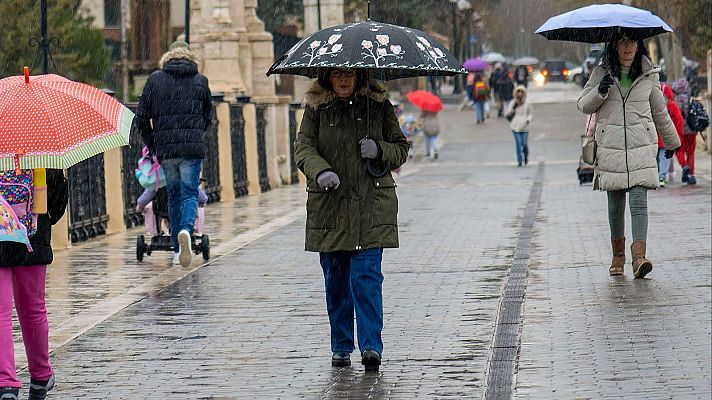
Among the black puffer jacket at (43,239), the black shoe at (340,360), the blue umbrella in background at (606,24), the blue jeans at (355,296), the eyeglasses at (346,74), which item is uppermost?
the blue umbrella in background at (606,24)

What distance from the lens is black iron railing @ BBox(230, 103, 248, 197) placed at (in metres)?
22.1

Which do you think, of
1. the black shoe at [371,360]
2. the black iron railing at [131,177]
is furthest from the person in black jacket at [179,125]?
the black shoe at [371,360]

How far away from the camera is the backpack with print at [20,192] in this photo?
22.2 feet

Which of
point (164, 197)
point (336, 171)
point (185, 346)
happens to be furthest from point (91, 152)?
point (164, 197)

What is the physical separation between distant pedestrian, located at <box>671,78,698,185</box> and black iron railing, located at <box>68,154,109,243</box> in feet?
29.4

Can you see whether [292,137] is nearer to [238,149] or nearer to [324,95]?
[238,149]

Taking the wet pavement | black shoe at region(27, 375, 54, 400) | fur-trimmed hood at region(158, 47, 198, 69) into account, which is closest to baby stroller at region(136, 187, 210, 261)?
the wet pavement

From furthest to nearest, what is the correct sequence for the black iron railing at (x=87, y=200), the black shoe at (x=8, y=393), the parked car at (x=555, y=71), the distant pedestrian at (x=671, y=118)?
the parked car at (x=555, y=71) < the distant pedestrian at (x=671, y=118) < the black iron railing at (x=87, y=200) < the black shoe at (x=8, y=393)

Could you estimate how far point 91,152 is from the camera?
6707mm

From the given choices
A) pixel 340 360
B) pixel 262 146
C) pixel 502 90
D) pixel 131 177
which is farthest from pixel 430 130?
pixel 340 360

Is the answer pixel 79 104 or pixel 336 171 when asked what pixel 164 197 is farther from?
pixel 79 104

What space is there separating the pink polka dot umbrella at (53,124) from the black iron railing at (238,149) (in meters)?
14.9

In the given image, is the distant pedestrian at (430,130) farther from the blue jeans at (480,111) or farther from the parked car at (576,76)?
the parked car at (576,76)

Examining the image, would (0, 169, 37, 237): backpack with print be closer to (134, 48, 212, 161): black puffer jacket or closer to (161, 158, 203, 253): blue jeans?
(134, 48, 212, 161): black puffer jacket
